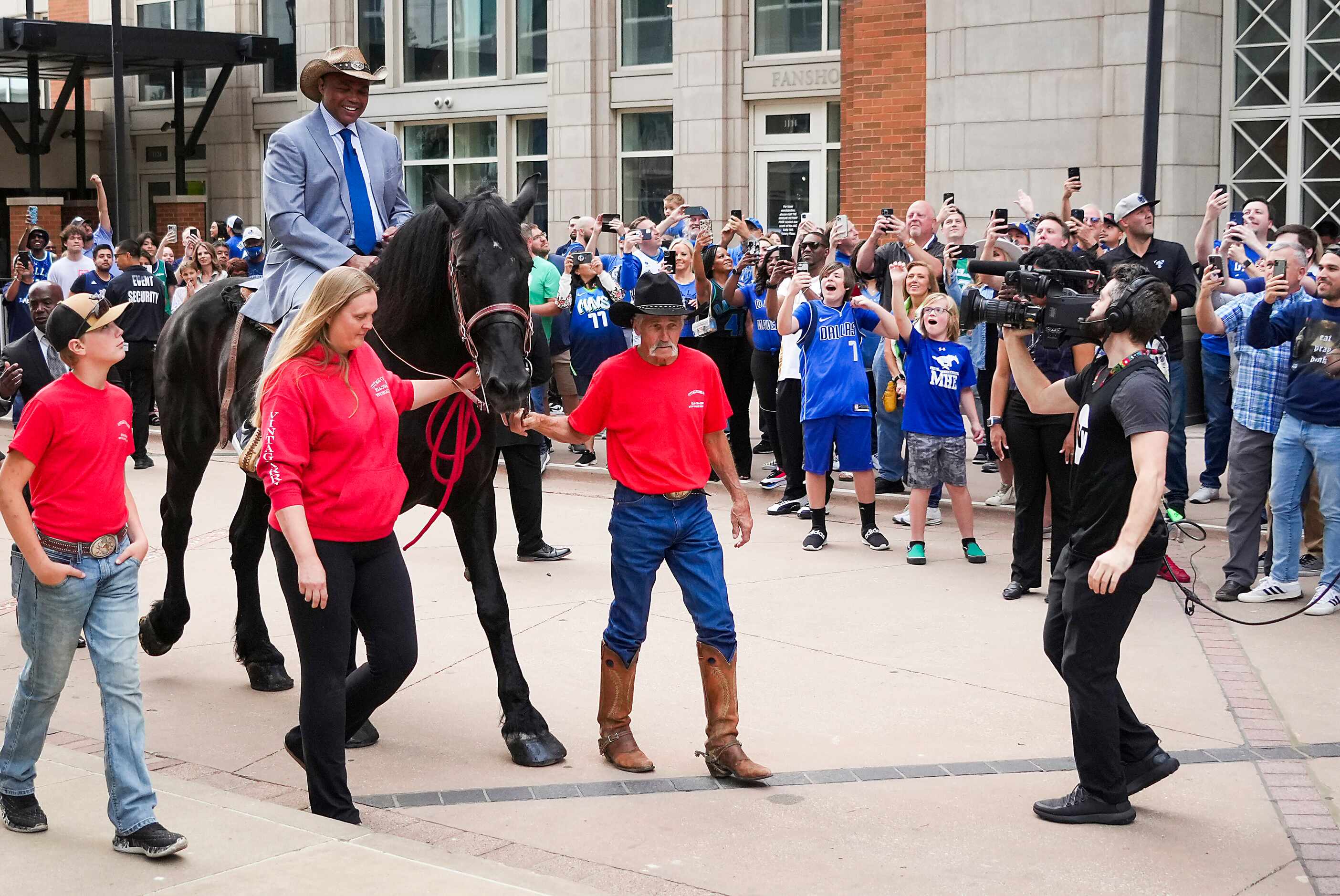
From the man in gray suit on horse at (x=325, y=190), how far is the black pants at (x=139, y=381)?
27.3 ft

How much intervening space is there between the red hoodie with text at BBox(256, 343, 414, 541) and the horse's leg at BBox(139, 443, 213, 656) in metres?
2.88

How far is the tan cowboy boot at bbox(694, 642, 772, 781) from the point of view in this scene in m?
5.80

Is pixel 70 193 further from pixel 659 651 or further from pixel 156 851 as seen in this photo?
pixel 156 851

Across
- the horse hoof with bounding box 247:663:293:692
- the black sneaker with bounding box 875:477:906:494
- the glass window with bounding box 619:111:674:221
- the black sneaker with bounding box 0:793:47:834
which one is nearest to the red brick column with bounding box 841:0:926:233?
the glass window with bounding box 619:111:674:221

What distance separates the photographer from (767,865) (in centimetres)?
502

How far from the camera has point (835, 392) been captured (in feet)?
34.6

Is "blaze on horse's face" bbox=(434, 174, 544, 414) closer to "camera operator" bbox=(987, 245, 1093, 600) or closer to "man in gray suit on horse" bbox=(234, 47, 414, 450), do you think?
"man in gray suit on horse" bbox=(234, 47, 414, 450)

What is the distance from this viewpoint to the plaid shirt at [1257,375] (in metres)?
8.96

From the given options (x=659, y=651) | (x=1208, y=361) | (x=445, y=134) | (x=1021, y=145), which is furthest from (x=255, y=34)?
(x=659, y=651)

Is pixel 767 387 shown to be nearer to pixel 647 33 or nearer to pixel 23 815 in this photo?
pixel 23 815

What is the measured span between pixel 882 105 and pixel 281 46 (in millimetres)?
14653

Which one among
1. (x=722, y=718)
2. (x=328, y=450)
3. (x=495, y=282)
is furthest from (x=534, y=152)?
(x=328, y=450)

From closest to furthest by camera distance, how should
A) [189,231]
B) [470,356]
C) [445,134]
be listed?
1. [470,356]
2. [189,231]
3. [445,134]

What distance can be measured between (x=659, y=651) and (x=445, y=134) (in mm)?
19834
